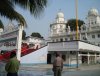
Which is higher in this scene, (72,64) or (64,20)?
(64,20)

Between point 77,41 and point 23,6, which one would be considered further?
point 77,41

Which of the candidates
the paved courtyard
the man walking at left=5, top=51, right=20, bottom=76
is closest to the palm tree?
the man walking at left=5, top=51, right=20, bottom=76

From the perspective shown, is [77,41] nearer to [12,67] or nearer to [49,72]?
[49,72]

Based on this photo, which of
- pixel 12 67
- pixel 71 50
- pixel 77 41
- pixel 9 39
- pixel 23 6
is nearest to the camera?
pixel 12 67

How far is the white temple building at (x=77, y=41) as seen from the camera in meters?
30.6

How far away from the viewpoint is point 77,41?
2912 centimetres

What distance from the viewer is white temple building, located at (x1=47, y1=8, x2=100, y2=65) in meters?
30.6

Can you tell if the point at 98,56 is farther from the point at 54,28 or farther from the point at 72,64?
the point at 54,28

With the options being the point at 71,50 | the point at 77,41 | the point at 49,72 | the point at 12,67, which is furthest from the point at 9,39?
the point at 12,67

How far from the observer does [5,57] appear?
33.2m

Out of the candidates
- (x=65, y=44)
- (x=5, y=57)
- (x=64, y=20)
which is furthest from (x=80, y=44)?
(x=64, y=20)

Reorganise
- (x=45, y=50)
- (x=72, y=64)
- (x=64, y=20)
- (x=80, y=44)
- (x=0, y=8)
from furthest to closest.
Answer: (x=64, y=20), (x=45, y=50), (x=72, y=64), (x=80, y=44), (x=0, y=8)

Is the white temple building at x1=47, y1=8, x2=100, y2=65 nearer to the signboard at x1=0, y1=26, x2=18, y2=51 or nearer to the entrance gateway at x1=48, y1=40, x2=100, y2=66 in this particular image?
the entrance gateway at x1=48, y1=40, x2=100, y2=66

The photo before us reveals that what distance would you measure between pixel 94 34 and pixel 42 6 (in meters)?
50.0
